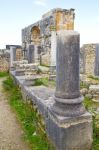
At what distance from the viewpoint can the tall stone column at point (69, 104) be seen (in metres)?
3.59

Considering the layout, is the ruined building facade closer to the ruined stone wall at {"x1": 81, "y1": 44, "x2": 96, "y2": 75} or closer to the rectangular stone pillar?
the rectangular stone pillar

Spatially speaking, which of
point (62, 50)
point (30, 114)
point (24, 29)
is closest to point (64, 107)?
point (62, 50)

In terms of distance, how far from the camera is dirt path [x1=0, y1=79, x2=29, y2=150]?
4656 mm

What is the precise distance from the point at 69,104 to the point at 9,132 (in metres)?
2.24

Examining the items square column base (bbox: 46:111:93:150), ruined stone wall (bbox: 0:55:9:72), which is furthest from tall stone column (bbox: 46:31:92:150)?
ruined stone wall (bbox: 0:55:9:72)

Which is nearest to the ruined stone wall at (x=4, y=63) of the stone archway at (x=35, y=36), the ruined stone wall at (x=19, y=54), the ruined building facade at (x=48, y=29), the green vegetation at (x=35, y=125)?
the ruined stone wall at (x=19, y=54)

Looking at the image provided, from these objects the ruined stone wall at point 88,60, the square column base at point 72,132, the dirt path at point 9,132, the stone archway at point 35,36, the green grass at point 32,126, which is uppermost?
the stone archway at point 35,36

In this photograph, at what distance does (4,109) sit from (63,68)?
411 centimetres

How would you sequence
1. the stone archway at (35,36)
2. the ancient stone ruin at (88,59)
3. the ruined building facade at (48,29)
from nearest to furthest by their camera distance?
the ancient stone ruin at (88,59), the ruined building facade at (48,29), the stone archway at (35,36)

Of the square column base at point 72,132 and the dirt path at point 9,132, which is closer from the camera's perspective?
the square column base at point 72,132

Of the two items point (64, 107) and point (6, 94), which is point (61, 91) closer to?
point (64, 107)

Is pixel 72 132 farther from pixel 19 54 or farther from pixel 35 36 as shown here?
pixel 35 36

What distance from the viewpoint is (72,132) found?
3.60m

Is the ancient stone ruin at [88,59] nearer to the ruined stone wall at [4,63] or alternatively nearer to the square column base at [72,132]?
the ruined stone wall at [4,63]
